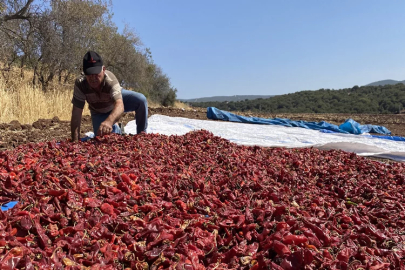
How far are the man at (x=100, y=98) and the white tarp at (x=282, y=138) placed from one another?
264cm

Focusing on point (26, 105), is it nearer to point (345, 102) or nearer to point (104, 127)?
point (104, 127)

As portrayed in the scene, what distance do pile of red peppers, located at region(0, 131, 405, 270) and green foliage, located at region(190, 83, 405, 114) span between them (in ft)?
117

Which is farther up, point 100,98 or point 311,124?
point 100,98

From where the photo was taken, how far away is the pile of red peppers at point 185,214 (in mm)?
2330

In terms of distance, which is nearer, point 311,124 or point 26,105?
point 26,105

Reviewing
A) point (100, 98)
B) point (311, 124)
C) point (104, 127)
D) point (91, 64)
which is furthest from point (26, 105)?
point (311, 124)

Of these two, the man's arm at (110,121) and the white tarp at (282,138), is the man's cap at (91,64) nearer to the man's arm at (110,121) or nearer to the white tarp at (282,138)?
the man's arm at (110,121)

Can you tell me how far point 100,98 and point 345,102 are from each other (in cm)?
4279

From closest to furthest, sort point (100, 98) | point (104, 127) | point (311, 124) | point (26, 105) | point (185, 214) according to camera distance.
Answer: point (185, 214), point (104, 127), point (100, 98), point (26, 105), point (311, 124)

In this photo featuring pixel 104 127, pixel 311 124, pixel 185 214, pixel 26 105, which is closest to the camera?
pixel 185 214

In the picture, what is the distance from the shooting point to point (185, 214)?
9.75 ft

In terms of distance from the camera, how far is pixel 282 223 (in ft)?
9.10

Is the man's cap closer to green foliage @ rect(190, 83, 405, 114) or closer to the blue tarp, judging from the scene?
the blue tarp

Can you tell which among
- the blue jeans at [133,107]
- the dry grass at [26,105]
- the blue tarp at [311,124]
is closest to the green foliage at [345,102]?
the blue tarp at [311,124]
